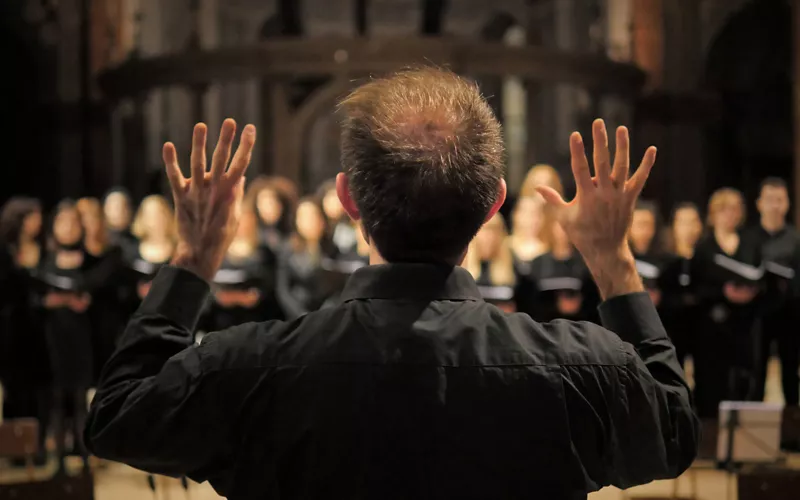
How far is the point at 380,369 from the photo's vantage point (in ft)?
3.61

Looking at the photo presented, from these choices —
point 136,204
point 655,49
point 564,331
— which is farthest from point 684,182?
point 564,331

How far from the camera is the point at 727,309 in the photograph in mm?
5773

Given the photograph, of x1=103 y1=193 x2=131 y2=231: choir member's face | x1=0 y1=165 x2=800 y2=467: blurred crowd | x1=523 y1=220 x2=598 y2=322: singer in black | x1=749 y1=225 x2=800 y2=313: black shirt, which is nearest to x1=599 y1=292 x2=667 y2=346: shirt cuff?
x1=0 y1=165 x2=800 y2=467: blurred crowd

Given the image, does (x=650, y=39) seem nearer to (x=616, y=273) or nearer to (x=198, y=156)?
(x=616, y=273)

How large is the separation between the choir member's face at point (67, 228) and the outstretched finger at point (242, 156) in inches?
181

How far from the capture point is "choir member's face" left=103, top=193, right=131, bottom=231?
627 centimetres

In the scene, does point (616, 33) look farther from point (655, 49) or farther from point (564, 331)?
point (564, 331)

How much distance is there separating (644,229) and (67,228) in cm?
342

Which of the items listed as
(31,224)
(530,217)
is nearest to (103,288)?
(31,224)

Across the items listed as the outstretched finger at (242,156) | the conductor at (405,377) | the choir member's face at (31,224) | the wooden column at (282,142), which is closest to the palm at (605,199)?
the conductor at (405,377)

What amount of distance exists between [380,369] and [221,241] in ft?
1.03

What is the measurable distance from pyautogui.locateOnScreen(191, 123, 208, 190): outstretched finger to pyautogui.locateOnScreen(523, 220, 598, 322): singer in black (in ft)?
14.7

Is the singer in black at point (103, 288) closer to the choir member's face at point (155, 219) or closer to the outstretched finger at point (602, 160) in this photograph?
the choir member's face at point (155, 219)

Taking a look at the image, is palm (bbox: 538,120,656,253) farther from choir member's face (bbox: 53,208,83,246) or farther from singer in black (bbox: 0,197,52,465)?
singer in black (bbox: 0,197,52,465)
